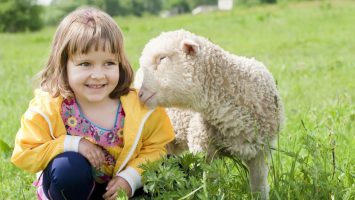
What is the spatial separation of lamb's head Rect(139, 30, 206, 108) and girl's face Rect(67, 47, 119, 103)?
215 mm

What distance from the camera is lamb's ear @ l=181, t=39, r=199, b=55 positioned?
3.25 meters

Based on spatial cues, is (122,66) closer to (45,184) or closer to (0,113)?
(45,184)

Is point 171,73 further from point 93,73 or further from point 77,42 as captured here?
point 77,42

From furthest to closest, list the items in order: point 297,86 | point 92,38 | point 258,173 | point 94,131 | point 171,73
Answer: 1. point 297,86
2. point 258,173
3. point 171,73
4. point 94,131
5. point 92,38

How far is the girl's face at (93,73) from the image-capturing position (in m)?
3.02

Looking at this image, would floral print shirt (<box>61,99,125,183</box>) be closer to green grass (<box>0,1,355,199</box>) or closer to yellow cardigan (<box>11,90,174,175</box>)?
yellow cardigan (<box>11,90,174,175</box>)

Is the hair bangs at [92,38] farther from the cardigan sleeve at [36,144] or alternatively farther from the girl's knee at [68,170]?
the girl's knee at [68,170]

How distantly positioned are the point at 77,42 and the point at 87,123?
1.42ft

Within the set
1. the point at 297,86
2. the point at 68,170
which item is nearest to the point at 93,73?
the point at 68,170

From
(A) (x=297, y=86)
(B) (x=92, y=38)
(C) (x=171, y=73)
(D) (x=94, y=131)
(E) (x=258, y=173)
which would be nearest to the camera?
(B) (x=92, y=38)

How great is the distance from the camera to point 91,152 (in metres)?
2.99

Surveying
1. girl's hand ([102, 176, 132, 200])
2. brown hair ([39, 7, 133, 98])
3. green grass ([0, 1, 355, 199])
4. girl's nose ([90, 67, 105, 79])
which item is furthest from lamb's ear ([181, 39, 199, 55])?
girl's hand ([102, 176, 132, 200])

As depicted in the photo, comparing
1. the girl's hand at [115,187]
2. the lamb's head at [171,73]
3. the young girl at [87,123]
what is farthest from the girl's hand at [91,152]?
the lamb's head at [171,73]

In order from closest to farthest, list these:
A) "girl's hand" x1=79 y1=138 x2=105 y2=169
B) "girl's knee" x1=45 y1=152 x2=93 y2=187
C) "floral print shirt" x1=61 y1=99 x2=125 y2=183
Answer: "girl's knee" x1=45 y1=152 x2=93 y2=187 < "girl's hand" x1=79 y1=138 x2=105 y2=169 < "floral print shirt" x1=61 y1=99 x2=125 y2=183
